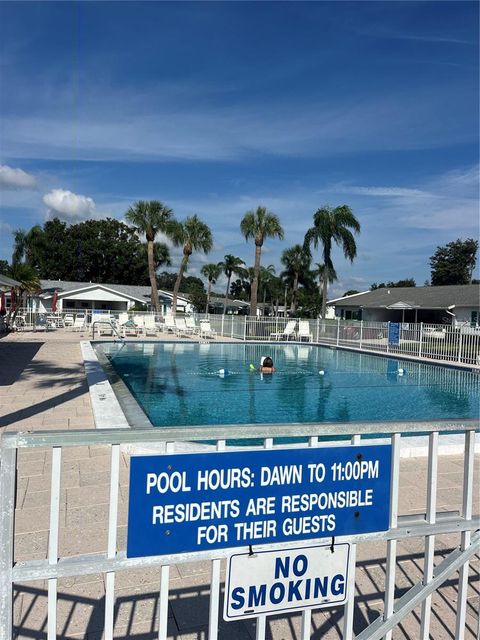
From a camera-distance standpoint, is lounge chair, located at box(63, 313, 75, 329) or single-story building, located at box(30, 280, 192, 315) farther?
single-story building, located at box(30, 280, 192, 315)

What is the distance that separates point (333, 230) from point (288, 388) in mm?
22619

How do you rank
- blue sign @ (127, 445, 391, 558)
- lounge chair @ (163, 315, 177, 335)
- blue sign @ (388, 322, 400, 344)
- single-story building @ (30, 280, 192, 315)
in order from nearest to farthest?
blue sign @ (127, 445, 391, 558) → blue sign @ (388, 322, 400, 344) → lounge chair @ (163, 315, 177, 335) → single-story building @ (30, 280, 192, 315)

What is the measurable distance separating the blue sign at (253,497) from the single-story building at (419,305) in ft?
97.0

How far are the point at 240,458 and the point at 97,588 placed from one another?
5.41ft

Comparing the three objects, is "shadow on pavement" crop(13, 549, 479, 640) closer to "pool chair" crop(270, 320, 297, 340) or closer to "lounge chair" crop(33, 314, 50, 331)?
"pool chair" crop(270, 320, 297, 340)

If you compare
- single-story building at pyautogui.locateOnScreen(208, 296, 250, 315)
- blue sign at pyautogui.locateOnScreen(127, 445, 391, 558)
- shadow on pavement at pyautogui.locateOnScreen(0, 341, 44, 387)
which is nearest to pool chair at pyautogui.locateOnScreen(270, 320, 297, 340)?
shadow on pavement at pyautogui.locateOnScreen(0, 341, 44, 387)

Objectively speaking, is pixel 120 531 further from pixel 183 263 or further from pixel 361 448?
pixel 183 263

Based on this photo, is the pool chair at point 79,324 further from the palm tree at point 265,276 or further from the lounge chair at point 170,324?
the palm tree at point 265,276

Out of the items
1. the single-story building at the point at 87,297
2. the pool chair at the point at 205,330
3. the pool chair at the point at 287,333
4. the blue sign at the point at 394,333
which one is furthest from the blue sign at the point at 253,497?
the single-story building at the point at 87,297

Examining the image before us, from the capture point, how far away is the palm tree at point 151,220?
3731 cm

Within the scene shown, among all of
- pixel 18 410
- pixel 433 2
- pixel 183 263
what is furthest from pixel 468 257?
pixel 18 410

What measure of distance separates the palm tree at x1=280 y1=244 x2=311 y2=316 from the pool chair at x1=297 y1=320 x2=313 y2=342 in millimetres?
28714

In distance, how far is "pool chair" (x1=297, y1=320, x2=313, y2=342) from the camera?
24.3 m

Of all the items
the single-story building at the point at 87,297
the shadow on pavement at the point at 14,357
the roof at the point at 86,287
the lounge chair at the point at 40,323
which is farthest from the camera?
the roof at the point at 86,287
